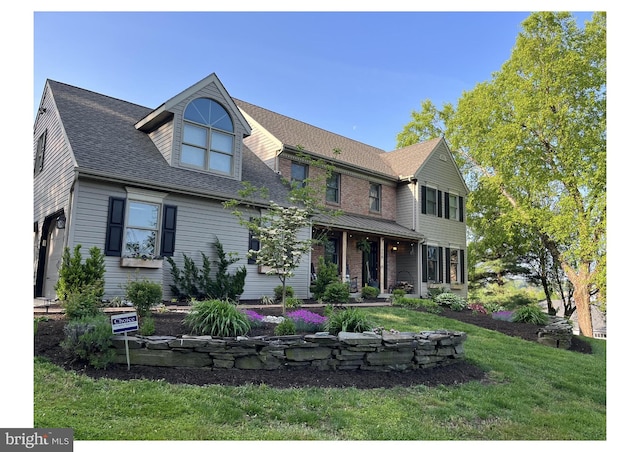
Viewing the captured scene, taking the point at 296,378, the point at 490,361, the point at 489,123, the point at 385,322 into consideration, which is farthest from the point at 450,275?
the point at 296,378

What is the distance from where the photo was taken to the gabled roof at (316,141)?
14648mm

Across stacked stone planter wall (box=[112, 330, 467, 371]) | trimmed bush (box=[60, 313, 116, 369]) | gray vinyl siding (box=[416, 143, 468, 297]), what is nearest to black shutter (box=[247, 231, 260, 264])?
stacked stone planter wall (box=[112, 330, 467, 371])

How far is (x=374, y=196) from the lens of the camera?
1653 cm

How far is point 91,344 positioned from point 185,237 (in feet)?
18.3

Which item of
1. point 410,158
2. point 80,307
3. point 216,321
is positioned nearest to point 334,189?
point 410,158

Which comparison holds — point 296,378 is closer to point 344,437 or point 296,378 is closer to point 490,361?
point 344,437

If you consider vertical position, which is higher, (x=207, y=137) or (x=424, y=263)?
(x=207, y=137)

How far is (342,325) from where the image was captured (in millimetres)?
6117

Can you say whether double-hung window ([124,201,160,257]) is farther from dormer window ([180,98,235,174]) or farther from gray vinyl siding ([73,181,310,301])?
dormer window ([180,98,235,174])

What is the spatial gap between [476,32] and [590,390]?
5705mm

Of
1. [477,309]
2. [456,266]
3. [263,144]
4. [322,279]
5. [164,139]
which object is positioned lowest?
[477,309]

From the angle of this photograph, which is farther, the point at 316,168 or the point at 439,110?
the point at 439,110

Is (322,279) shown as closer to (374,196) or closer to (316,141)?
(374,196)

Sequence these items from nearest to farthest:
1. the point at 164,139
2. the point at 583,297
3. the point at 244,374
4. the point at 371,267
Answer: the point at 244,374
the point at 164,139
the point at 371,267
the point at 583,297
